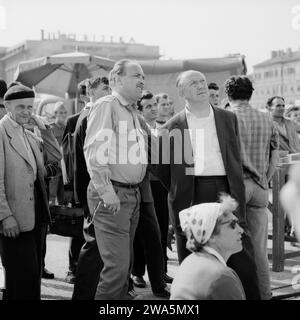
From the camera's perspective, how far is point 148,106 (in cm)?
639

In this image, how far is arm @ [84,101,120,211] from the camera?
4.18 meters

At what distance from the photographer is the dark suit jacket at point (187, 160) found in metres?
4.59

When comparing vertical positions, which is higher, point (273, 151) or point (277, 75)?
point (277, 75)

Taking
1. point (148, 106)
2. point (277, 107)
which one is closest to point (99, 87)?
point (148, 106)

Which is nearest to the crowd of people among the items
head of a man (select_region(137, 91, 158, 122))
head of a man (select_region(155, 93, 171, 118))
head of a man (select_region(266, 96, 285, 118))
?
head of a man (select_region(137, 91, 158, 122))

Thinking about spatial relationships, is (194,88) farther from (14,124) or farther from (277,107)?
(277,107)

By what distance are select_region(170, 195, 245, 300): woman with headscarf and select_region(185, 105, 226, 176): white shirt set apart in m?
1.06

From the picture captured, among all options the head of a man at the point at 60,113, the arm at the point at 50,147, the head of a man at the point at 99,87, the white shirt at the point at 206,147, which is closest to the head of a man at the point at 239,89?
the white shirt at the point at 206,147

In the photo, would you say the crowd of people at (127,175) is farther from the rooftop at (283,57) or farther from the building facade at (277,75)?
the building facade at (277,75)

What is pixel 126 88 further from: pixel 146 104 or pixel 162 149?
pixel 146 104

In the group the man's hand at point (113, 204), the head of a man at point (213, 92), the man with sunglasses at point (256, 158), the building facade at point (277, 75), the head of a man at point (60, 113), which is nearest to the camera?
the man's hand at point (113, 204)

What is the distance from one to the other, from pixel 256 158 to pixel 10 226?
82.0 inches

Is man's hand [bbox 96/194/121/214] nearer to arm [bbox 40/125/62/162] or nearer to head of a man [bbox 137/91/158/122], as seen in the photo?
arm [bbox 40/125/62/162]

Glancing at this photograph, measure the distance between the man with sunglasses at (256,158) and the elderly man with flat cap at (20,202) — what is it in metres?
1.67
